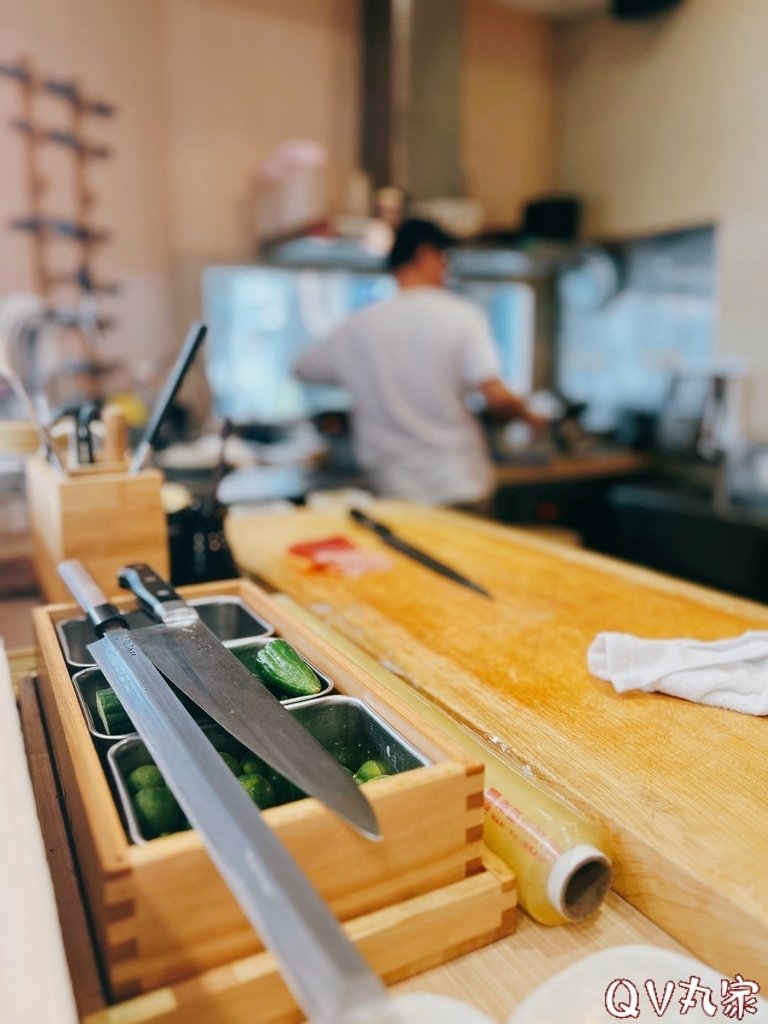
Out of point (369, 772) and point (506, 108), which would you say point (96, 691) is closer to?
point (369, 772)

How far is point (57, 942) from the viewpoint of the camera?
640 mm

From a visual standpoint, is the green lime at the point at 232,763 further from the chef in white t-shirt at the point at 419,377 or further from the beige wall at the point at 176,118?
the beige wall at the point at 176,118

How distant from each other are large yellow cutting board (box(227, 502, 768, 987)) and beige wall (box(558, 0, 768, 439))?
2.78 metres

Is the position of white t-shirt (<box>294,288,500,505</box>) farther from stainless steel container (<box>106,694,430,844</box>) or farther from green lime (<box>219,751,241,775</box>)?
green lime (<box>219,751,241,775</box>)

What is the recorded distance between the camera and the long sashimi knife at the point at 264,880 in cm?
47

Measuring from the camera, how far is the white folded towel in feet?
3.48

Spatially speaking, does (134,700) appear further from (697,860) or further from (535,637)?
(535,637)

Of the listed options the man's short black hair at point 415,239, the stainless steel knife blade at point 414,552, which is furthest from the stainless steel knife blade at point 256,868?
the man's short black hair at point 415,239

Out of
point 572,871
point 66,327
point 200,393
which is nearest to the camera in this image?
point 572,871

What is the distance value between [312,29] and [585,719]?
4.30 meters

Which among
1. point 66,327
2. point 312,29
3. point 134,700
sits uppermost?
point 312,29

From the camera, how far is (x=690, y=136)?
4184 millimetres

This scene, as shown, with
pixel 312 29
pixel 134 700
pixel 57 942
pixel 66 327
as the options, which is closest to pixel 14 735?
pixel 134 700

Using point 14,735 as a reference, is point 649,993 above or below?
below
